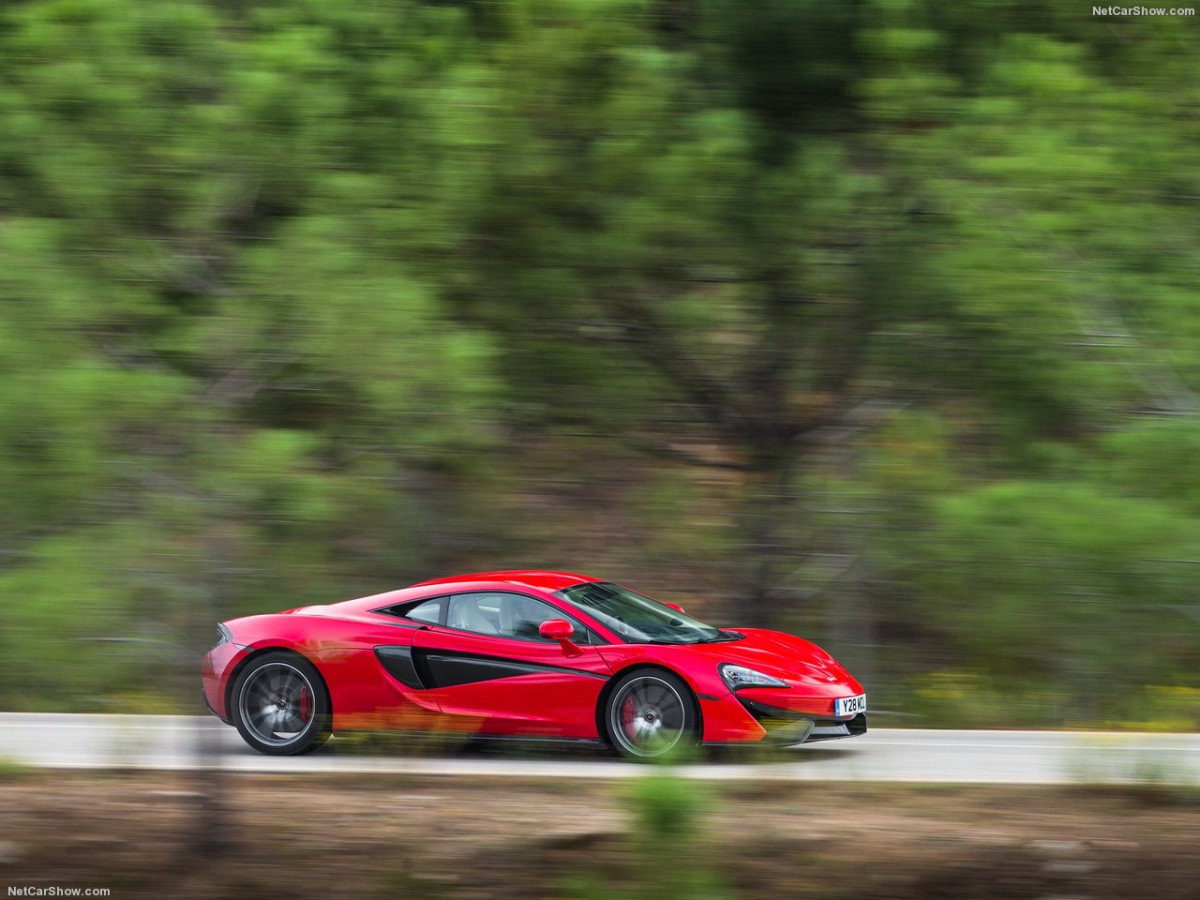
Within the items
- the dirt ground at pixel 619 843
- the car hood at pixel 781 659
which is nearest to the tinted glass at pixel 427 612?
the dirt ground at pixel 619 843

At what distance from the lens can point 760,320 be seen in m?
12.1

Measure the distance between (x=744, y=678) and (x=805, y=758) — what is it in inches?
27.3

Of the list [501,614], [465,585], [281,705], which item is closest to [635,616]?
[501,614]

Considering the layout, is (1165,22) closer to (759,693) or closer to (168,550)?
(759,693)

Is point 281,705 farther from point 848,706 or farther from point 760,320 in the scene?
point 760,320

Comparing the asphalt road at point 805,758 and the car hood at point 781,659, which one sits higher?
the car hood at point 781,659

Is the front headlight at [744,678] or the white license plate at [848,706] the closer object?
the front headlight at [744,678]

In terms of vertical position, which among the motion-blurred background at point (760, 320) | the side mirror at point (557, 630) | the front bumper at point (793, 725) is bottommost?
the front bumper at point (793, 725)

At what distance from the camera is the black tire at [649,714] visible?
306 inches

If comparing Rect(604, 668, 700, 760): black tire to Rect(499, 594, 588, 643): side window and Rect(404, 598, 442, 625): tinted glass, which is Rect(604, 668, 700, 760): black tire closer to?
Rect(499, 594, 588, 643): side window

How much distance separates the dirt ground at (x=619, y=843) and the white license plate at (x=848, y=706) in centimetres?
82

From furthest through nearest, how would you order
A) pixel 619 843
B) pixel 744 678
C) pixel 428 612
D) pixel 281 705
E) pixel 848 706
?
1. pixel 281 705
2. pixel 428 612
3. pixel 848 706
4. pixel 744 678
5. pixel 619 843

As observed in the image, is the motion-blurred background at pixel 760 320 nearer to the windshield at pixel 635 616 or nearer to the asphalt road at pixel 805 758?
the asphalt road at pixel 805 758

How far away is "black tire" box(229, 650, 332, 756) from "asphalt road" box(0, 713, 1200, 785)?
0.43ft
